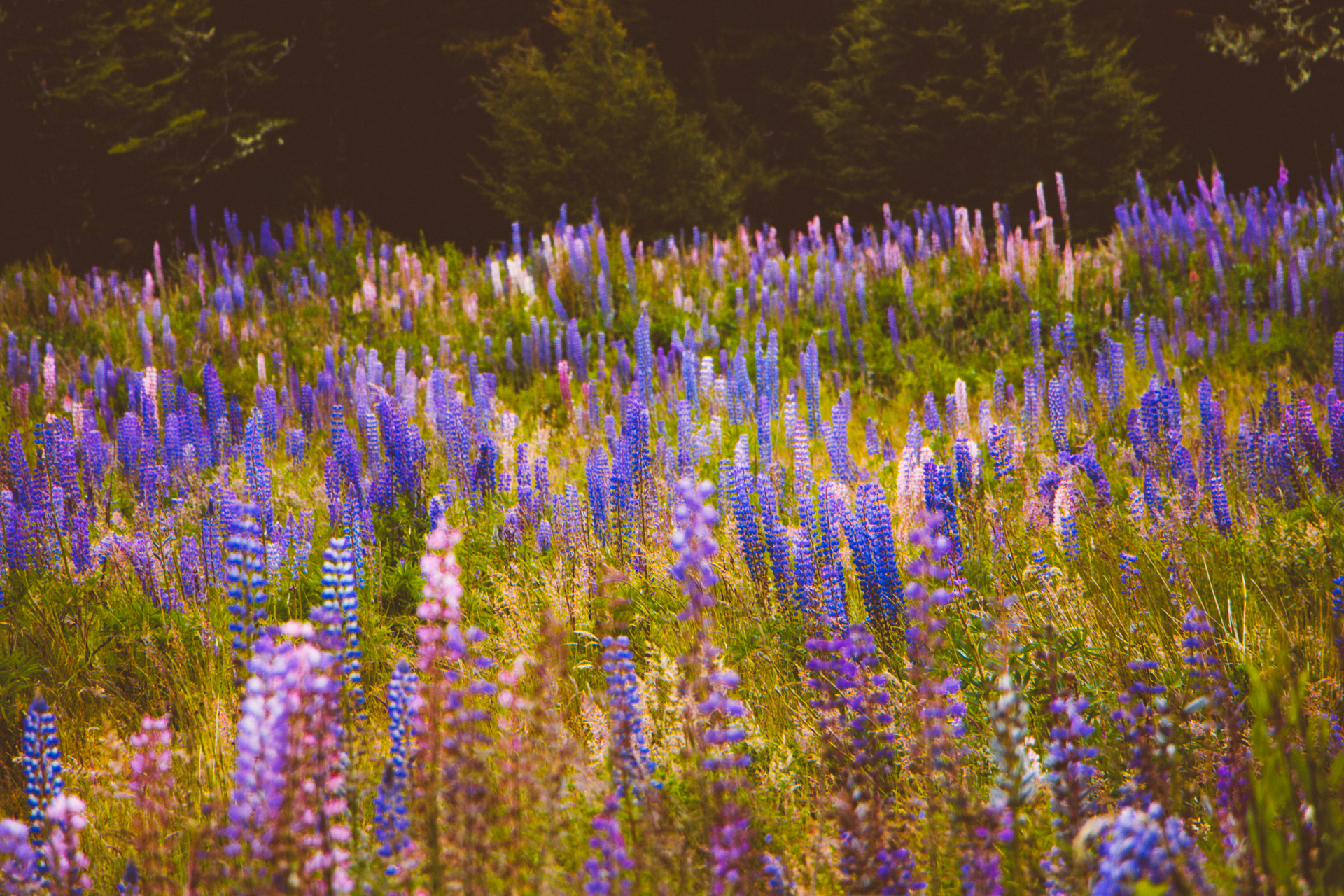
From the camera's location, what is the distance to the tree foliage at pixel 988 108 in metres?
14.3

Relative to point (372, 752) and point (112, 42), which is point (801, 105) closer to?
point (112, 42)

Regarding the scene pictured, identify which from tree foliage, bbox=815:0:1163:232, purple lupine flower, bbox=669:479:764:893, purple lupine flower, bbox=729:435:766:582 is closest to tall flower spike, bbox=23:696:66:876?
purple lupine flower, bbox=669:479:764:893

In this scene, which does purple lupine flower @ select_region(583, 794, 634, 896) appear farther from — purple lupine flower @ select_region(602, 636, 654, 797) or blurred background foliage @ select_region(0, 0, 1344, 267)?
blurred background foliage @ select_region(0, 0, 1344, 267)

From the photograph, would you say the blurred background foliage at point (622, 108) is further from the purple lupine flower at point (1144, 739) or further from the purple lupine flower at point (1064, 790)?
the purple lupine flower at point (1064, 790)

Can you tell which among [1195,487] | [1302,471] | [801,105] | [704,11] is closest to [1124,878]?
[1195,487]

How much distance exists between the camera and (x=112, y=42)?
46.6 feet

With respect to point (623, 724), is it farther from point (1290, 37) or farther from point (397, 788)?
point (1290, 37)

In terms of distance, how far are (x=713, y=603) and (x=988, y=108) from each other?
49.4 ft

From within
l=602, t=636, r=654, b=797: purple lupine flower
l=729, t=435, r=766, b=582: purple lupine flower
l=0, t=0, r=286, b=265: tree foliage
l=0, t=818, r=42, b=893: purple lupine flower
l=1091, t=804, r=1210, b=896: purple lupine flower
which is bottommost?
l=1091, t=804, r=1210, b=896: purple lupine flower

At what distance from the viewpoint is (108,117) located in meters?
13.9

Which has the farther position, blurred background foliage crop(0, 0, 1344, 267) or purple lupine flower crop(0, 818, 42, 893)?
blurred background foliage crop(0, 0, 1344, 267)

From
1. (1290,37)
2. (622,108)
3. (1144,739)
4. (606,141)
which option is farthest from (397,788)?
(1290,37)

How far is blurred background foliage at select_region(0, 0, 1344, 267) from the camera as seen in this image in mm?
13711

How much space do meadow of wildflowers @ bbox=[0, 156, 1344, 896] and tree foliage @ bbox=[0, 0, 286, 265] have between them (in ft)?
27.3
